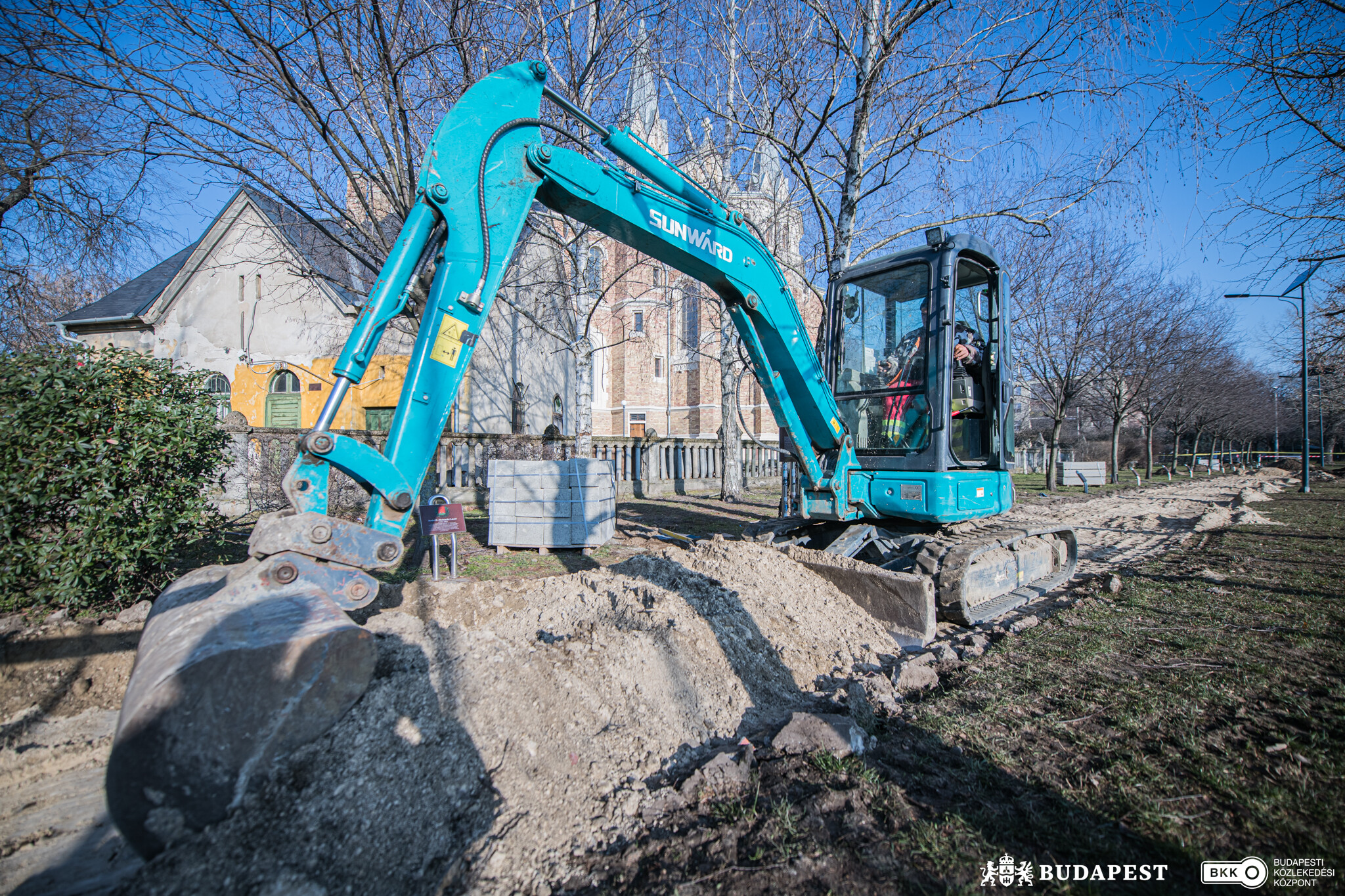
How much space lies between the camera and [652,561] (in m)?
5.19

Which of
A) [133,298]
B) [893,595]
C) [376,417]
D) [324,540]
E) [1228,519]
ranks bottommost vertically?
[1228,519]

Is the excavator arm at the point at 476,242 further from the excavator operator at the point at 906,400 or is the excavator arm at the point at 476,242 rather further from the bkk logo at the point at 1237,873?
the bkk logo at the point at 1237,873

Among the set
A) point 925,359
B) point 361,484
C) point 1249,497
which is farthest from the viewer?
point 1249,497

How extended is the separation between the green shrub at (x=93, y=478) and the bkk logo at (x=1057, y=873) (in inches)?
217

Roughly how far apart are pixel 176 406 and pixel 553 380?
1847 centimetres

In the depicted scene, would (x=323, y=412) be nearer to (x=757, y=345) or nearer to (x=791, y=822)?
(x=791, y=822)

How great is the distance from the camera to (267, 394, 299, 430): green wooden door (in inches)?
678

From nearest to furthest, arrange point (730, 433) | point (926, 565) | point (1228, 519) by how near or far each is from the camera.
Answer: point (926, 565) → point (1228, 519) → point (730, 433)

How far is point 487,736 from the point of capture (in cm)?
263

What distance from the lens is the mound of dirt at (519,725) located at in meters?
1.99

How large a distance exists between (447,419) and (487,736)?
1621mm

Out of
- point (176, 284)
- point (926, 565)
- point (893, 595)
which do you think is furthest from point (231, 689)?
point (176, 284)

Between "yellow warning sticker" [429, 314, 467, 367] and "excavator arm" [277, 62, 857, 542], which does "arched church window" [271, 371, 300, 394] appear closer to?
"excavator arm" [277, 62, 857, 542]

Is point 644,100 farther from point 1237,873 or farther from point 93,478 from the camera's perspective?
point 1237,873
